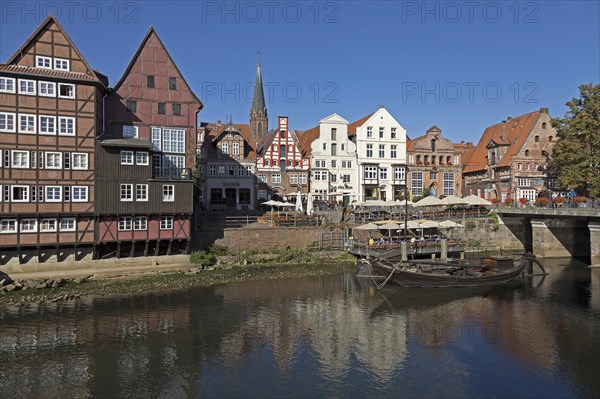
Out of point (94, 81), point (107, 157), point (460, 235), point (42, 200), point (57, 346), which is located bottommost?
point (57, 346)

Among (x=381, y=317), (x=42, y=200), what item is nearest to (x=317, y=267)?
(x=381, y=317)

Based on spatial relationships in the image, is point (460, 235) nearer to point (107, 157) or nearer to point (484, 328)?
point (484, 328)

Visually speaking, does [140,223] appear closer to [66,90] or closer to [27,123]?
[27,123]

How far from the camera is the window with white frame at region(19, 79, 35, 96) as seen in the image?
3201 cm

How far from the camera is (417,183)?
62625 mm

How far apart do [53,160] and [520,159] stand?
177ft

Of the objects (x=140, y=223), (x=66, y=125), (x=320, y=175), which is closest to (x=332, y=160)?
Answer: (x=320, y=175)

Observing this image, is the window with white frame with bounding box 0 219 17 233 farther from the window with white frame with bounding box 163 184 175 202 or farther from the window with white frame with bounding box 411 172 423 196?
the window with white frame with bounding box 411 172 423 196

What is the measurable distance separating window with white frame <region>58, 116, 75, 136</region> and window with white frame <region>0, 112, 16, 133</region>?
2855 millimetres

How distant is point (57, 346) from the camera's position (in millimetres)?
21062

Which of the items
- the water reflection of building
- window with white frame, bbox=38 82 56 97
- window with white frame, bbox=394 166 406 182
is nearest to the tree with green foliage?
window with white frame, bbox=394 166 406 182

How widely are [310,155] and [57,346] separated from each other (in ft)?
137

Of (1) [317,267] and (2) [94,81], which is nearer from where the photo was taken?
(2) [94,81]

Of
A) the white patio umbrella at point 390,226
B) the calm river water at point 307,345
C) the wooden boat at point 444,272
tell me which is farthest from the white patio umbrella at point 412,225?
the calm river water at point 307,345
